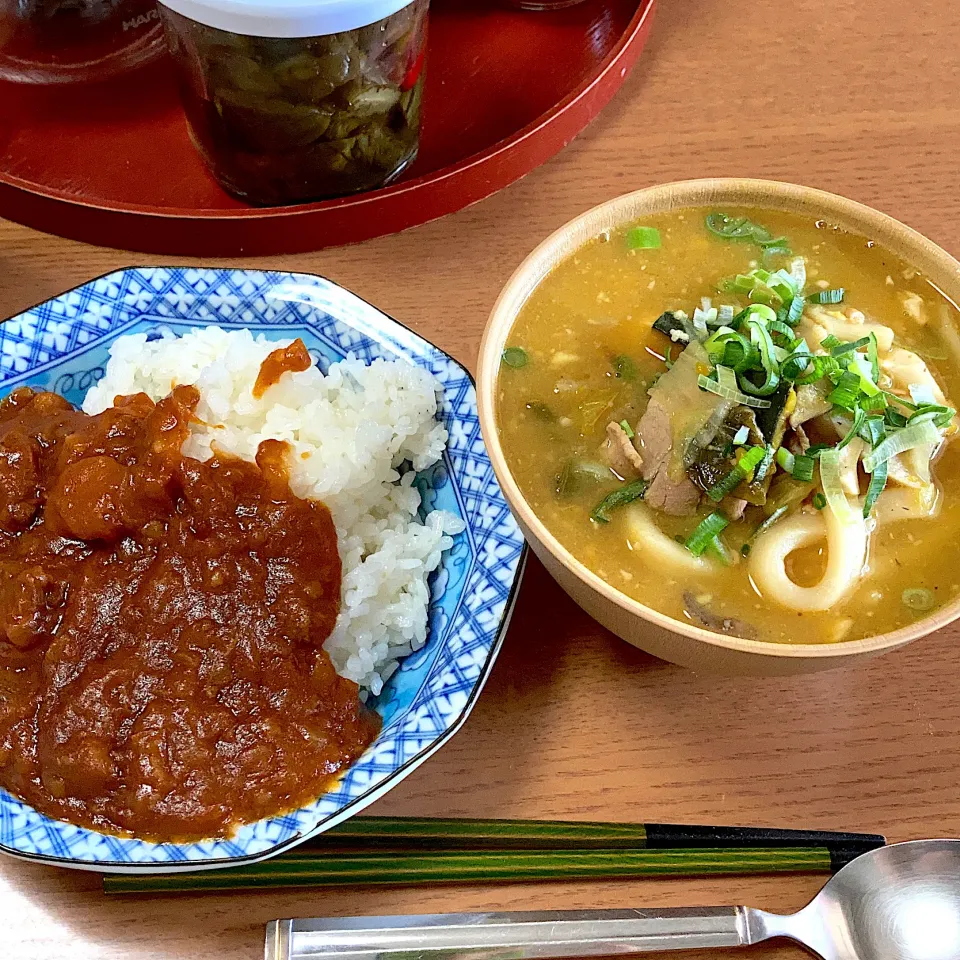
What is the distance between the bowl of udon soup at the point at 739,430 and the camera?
1.46 meters

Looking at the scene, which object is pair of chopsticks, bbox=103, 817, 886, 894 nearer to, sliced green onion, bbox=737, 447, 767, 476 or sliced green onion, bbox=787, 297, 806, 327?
sliced green onion, bbox=737, 447, 767, 476

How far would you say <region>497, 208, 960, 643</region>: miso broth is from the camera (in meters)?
1.47

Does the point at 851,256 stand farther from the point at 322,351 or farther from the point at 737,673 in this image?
the point at 322,351

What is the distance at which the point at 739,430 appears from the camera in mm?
1476

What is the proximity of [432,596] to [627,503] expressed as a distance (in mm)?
443

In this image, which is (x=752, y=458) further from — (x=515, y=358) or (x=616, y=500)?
(x=515, y=358)

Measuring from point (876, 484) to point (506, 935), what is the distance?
0.87 m

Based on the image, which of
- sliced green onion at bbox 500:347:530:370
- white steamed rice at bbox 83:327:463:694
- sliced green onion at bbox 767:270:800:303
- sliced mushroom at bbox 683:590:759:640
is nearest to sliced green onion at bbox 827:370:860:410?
sliced green onion at bbox 767:270:800:303

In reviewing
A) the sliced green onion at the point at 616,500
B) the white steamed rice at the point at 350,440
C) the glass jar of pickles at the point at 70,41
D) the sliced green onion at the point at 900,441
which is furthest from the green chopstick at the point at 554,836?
the glass jar of pickles at the point at 70,41

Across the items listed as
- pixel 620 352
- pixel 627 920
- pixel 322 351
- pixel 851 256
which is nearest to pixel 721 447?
pixel 620 352

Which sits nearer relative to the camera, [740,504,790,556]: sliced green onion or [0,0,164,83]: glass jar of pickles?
[740,504,790,556]: sliced green onion

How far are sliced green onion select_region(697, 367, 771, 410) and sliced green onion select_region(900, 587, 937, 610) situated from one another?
0.35 m

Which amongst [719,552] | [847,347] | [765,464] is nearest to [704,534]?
[719,552]

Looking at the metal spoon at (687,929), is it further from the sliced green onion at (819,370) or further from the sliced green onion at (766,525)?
the sliced green onion at (819,370)
